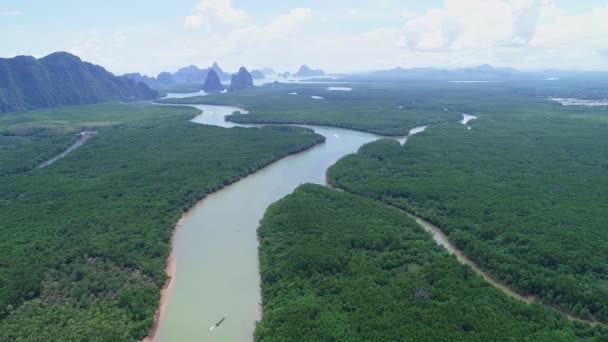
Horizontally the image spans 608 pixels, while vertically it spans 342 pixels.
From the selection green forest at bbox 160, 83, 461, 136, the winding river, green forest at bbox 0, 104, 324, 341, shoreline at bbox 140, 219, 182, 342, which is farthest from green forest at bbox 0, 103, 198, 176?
shoreline at bbox 140, 219, 182, 342

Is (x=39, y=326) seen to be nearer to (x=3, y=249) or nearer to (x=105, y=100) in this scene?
(x=3, y=249)

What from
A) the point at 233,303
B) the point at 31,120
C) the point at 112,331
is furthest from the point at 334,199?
the point at 31,120

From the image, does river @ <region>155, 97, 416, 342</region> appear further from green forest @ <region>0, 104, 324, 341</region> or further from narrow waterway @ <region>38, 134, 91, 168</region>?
narrow waterway @ <region>38, 134, 91, 168</region>

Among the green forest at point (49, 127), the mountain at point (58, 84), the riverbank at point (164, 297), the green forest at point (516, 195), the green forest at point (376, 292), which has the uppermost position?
the mountain at point (58, 84)

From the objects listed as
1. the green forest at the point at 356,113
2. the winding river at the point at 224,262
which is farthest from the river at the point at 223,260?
the green forest at the point at 356,113

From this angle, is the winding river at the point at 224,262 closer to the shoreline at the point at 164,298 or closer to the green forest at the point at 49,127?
the shoreline at the point at 164,298

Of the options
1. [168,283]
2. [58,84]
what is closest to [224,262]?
[168,283]

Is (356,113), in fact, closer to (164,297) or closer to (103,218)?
(103,218)
